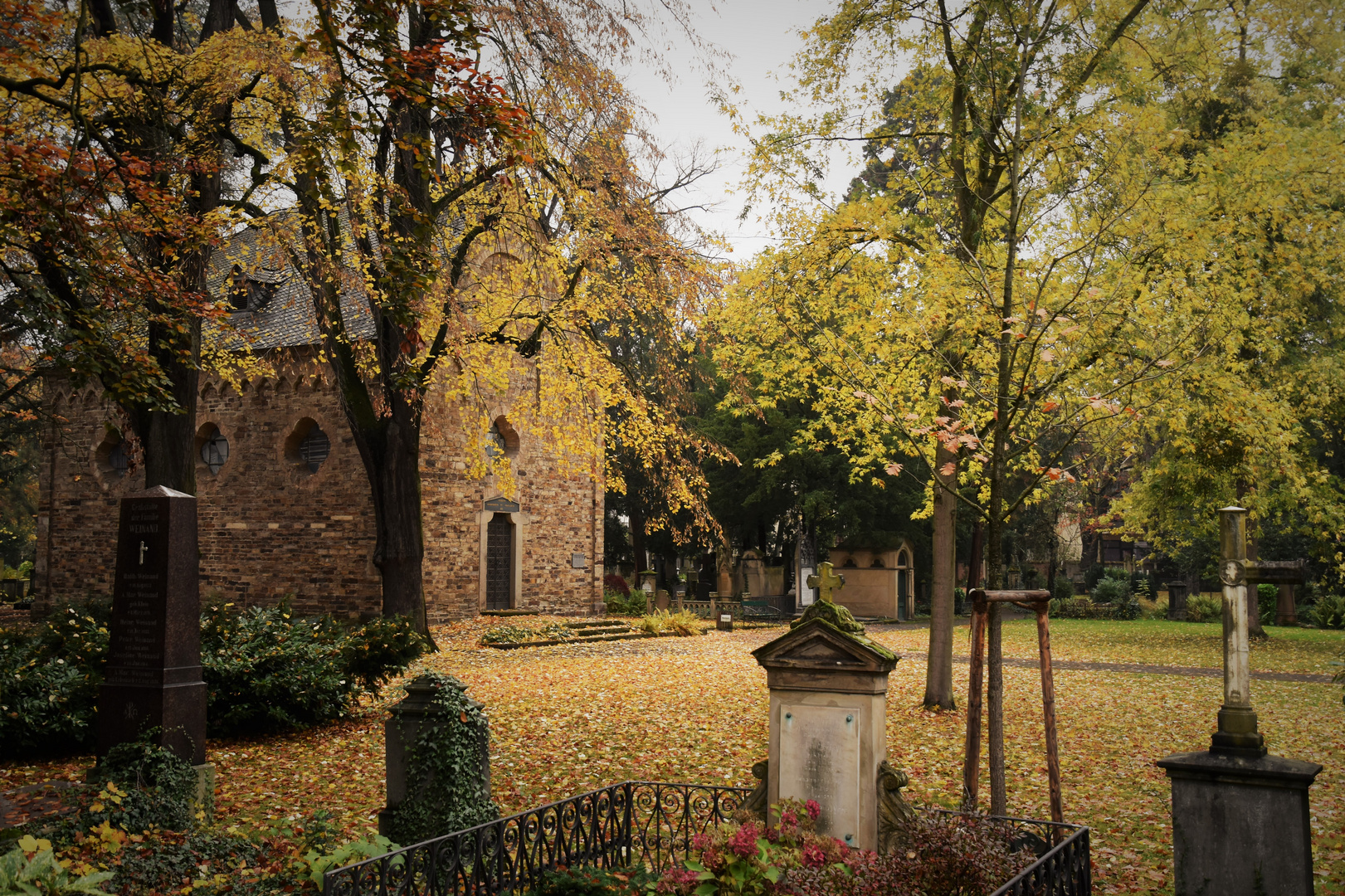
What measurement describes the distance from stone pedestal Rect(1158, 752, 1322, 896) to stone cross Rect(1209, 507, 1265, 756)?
0.10 m

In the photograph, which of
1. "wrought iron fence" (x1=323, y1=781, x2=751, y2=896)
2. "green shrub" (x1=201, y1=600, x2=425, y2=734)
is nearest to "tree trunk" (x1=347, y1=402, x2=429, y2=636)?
"green shrub" (x1=201, y1=600, x2=425, y2=734)

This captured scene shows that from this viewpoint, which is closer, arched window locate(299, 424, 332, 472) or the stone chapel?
the stone chapel

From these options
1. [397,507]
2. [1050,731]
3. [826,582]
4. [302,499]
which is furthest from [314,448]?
[1050,731]

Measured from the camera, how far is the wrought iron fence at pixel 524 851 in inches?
184

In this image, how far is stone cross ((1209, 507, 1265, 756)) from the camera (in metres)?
5.18

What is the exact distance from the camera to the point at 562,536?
2647 cm

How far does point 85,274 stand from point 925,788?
29.0 feet

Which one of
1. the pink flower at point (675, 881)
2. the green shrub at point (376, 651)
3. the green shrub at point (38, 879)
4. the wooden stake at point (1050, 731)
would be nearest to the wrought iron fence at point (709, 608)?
the green shrub at point (376, 651)

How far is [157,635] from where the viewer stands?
713 cm

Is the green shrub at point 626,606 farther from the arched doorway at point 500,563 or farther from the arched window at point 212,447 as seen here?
the arched window at point 212,447

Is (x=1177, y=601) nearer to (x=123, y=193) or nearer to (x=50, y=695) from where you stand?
(x=123, y=193)

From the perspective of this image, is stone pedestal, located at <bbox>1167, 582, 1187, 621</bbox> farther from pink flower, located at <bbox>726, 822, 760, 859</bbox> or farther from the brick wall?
pink flower, located at <bbox>726, 822, 760, 859</bbox>

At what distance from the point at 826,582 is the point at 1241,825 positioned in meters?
4.34

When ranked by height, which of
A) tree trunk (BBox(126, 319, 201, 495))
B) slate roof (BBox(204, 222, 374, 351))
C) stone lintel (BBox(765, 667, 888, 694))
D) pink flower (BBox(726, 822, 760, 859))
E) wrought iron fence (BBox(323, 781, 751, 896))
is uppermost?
slate roof (BBox(204, 222, 374, 351))
